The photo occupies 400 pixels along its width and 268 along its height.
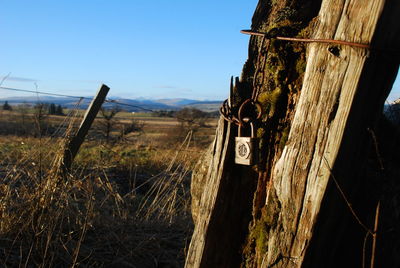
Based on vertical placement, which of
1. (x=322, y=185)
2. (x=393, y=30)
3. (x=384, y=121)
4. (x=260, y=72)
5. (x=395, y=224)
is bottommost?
(x=395, y=224)

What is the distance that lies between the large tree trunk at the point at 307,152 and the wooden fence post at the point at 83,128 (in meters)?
2.64

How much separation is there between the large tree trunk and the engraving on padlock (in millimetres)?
109

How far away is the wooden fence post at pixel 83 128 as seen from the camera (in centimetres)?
449

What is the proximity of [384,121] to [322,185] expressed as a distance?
22.8 inches

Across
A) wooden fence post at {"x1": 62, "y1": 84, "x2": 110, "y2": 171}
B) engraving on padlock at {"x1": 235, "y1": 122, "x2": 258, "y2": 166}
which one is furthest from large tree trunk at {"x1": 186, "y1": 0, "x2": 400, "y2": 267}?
wooden fence post at {"x1": 62, "y1": 84, "x2": 110, "y2": 171}

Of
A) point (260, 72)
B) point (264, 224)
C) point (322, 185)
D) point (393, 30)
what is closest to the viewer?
point (393, 30)

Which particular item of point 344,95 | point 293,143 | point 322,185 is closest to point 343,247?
point 322,185

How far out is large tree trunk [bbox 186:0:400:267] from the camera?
1591 mm

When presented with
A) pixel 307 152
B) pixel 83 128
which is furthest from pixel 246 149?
pixel 83 128

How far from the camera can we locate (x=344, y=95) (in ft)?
5.26

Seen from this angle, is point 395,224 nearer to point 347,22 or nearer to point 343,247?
point 343,247

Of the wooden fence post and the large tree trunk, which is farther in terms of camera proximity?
the wooden fence post

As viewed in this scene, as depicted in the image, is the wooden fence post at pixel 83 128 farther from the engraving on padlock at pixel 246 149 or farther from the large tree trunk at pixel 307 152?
the engraving on padlock at pixel 246 149

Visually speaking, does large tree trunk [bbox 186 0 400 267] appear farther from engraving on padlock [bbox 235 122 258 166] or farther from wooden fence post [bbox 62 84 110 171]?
wooden fence post [bbox 62 84 110 171]
